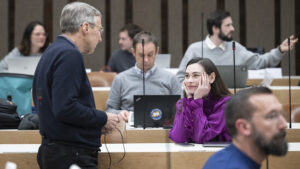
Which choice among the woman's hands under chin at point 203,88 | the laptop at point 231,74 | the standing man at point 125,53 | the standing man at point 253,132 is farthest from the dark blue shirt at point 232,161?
the standing man at point 125,53

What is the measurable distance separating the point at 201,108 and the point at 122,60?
11.9 ft

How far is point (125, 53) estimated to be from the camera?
6254 mm

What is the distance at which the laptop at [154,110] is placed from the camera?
9.91 feet

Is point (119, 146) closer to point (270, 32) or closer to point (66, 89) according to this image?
point (66, 89)

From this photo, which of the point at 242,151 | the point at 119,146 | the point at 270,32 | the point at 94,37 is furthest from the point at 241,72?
the point at 270,32

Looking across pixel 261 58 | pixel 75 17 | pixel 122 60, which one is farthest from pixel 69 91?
pixel 122 60

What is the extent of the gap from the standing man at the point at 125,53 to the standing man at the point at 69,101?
12.9 ft

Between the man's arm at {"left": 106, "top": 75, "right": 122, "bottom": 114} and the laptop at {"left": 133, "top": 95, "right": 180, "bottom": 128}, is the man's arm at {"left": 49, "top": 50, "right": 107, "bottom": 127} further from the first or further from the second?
the man's arm at {"left": 106, "top": 75, "right": 122, "bottom": 114}

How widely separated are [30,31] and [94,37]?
11.6 feet

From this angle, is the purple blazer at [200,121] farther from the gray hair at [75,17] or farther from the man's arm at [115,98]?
the man's arm at [115,98]

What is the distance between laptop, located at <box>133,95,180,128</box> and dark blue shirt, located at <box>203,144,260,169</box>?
1.50m

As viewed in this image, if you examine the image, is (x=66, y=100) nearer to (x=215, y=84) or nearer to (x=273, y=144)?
(x=273, y=144)

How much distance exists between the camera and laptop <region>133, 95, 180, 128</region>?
3.02 meters

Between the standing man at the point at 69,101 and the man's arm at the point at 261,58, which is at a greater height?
the man's arm at the point at 261,58
